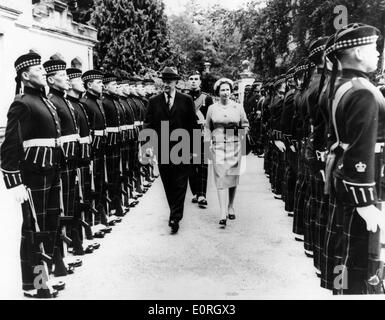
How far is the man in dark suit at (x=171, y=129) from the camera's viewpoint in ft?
23.1

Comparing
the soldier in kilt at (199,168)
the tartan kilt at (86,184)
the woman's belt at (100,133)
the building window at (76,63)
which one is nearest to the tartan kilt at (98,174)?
the woman's belt at (100,133)

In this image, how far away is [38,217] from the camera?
15.0ft

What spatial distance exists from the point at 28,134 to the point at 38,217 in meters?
0.71

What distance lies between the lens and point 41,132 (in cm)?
461

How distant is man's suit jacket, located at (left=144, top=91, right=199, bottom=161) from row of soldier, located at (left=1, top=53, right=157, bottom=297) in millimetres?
662

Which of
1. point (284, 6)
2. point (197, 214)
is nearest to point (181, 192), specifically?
point (197, 214)

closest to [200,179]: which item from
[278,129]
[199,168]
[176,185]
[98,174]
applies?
[199,168]

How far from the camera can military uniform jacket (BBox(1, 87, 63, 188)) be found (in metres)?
4.30

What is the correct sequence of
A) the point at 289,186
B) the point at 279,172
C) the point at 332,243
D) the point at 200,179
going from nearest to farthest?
the point at 332,243
the point at 289,186
the point at 200,179
the point at 279,172

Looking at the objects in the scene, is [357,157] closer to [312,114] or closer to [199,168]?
[312,114]

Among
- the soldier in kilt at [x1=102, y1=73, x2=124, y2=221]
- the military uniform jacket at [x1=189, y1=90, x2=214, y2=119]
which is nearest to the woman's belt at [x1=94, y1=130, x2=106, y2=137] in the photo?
the soldier in kilt at [x1=102, y1=73, x2=124, y2=221]

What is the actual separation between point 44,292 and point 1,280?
0.67m

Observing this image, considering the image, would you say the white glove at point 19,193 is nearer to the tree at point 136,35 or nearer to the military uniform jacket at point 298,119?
the military uniform jacket at point 298,119
